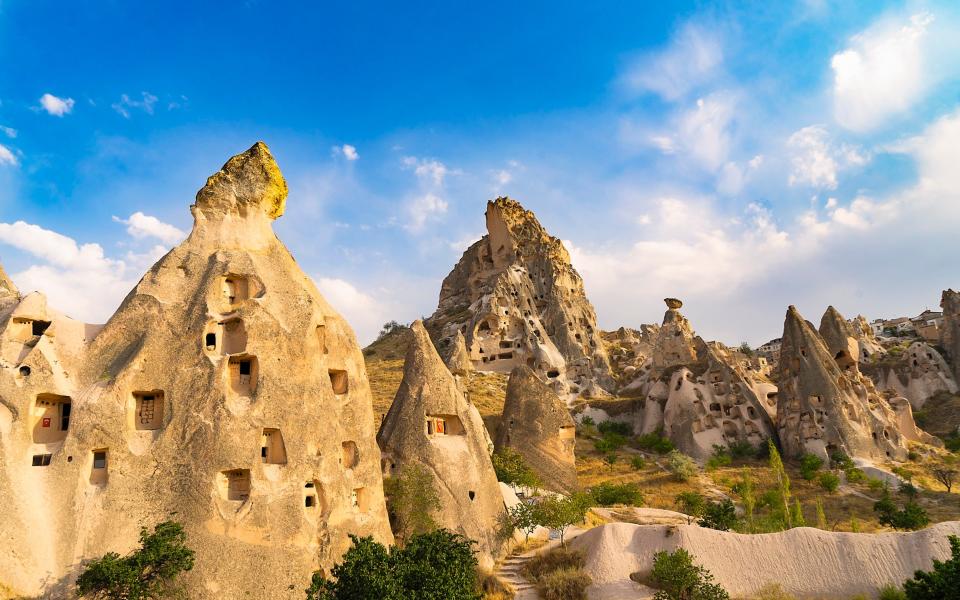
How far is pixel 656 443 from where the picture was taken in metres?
41.7

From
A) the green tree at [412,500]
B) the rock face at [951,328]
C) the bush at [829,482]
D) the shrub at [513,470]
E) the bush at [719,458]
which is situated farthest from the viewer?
the rock face at [951,328]

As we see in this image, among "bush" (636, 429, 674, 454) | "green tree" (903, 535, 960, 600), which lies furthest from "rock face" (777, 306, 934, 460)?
"green tree" (903, 535, 960, 600)

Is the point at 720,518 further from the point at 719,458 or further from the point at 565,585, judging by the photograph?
the point at 719,458

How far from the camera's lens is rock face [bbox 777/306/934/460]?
36.3m

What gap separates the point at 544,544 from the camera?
24.5 metres

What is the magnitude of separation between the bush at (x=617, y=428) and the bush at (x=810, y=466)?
42.9 feet

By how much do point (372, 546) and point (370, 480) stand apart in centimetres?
551

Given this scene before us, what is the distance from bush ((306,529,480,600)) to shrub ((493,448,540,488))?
483 inches

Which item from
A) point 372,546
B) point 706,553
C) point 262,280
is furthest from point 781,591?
point 262,280

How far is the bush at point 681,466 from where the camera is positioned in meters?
35.1

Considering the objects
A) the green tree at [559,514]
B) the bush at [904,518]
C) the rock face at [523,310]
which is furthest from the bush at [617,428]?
the green tree at [559,514]

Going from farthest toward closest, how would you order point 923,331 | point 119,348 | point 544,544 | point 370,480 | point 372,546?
point 923,331 < point 544,544 < point 370,480 < point 119,348 < point 372,546

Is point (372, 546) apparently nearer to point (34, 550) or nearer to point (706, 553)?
point (34, 550)

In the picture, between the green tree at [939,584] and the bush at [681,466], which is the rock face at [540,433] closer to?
the bush at [681,466]
